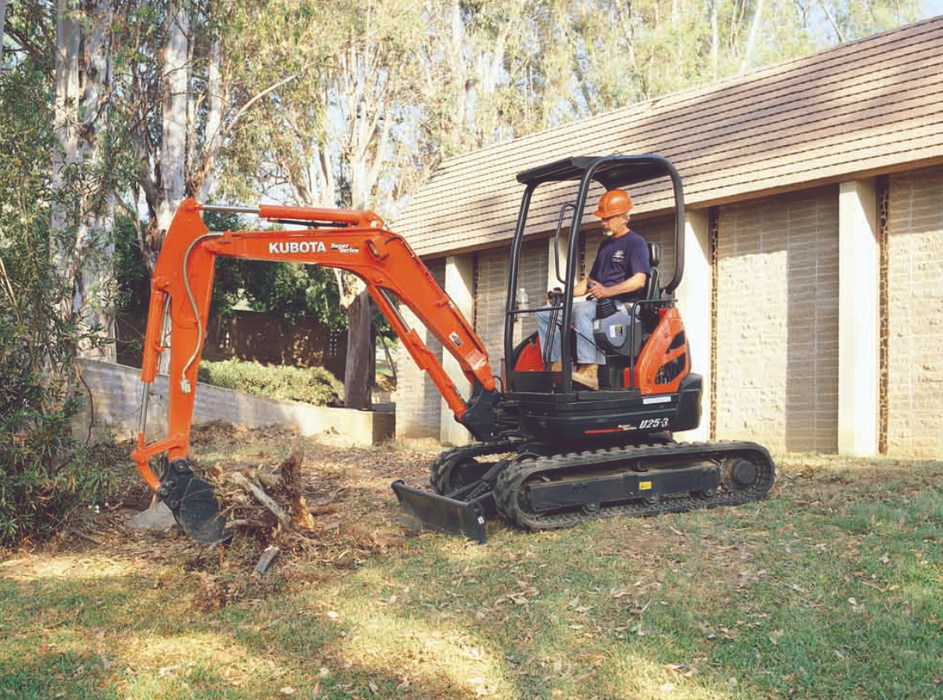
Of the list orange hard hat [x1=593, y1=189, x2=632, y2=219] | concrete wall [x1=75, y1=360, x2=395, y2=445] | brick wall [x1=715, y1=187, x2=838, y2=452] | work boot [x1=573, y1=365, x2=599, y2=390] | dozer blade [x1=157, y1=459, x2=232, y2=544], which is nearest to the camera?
dozer blade [x1=157, y1=459, x2=232, y2=544]

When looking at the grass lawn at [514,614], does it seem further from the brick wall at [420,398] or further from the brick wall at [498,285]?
the brick wall at [420,398]

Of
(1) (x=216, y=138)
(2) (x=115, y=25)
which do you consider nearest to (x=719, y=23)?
(1) (x=216, y=138)

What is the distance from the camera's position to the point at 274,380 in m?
22.5

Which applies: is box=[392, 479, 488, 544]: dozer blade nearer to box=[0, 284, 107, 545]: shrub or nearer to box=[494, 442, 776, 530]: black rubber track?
box=[494, 442, 776, 530]: black rubber track

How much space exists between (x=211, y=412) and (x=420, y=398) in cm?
403

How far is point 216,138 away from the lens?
1928cm

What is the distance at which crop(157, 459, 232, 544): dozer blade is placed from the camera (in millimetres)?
6395

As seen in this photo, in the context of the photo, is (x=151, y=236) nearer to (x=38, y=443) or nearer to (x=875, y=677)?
(x=38, y=443)

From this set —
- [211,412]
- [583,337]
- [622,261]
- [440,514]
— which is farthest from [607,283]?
[211,412]

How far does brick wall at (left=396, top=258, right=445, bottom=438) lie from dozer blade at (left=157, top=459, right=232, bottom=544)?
1117 cm

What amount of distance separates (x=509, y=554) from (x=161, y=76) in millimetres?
15256

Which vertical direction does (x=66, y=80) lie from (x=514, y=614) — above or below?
above

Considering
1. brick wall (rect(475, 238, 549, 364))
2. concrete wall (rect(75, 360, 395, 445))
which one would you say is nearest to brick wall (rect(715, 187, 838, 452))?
brick wall (rect(475, 238, 549, 364))

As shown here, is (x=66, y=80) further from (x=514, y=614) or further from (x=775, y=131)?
(x=514, y=614)
